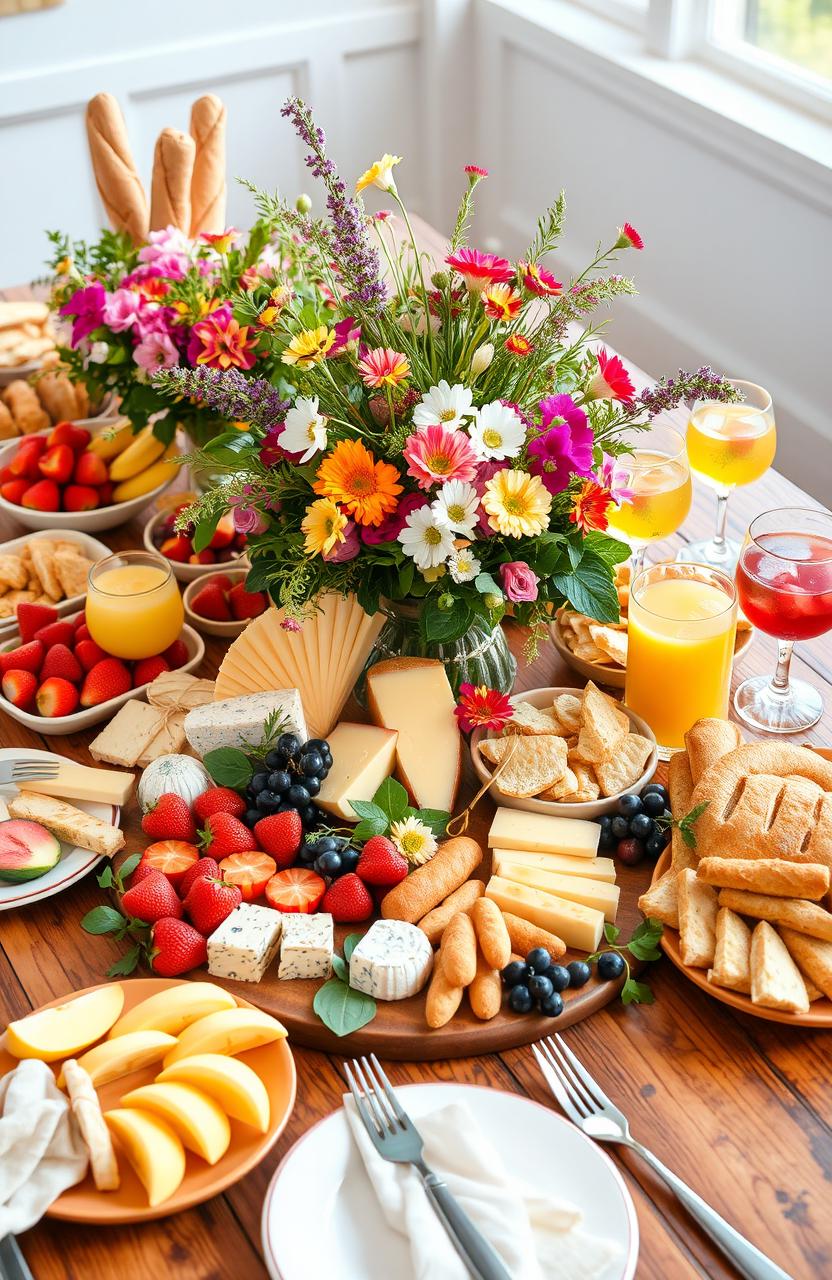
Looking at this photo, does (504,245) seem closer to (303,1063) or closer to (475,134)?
(475,134)

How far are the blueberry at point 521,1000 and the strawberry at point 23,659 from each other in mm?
817

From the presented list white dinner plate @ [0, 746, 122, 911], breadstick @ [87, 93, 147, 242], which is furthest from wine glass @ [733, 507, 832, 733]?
breadstick @ [87, 93, 147, 242]

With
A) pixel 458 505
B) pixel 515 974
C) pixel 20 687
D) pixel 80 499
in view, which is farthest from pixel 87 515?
pixel 515 974

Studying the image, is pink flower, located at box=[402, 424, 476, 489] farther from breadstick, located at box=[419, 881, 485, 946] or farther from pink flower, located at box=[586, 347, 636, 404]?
breadstick, located at box=[419, 881, 485, 946]

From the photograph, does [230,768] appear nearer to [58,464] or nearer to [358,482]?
[358,482]

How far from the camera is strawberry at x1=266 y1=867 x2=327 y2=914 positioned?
1314 millimetres

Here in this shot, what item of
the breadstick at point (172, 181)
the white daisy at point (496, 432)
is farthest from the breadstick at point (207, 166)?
the white daisy at point (496, 432)

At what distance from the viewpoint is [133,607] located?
5.32 feet

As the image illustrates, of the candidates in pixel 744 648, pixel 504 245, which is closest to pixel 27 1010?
pixel 744 648

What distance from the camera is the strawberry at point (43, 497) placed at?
1.98 metres

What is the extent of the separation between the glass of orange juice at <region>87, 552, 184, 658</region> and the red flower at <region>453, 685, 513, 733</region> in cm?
46

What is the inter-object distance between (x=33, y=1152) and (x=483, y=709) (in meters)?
0.65

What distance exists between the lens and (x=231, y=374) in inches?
53.4

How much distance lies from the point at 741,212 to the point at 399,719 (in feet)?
7.21
